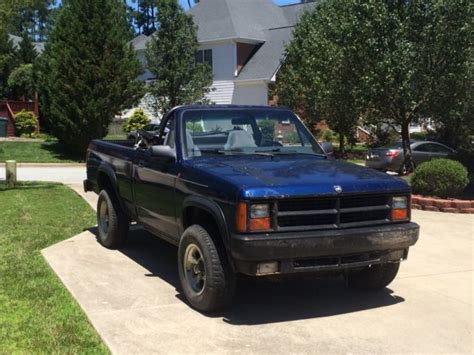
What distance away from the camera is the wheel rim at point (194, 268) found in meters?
5.39

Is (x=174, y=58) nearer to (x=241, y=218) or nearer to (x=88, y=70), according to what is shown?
(x=88, y=70)

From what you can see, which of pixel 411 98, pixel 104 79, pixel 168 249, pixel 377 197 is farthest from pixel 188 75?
pixel 377 197

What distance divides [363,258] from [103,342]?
7.43 ft

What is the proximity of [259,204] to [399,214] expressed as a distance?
145 centimetres

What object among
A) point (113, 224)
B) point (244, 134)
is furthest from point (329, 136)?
point (244, 134)

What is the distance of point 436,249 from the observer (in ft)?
26.3

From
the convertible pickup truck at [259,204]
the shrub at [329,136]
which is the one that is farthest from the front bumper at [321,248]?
the shrub at [329,136]

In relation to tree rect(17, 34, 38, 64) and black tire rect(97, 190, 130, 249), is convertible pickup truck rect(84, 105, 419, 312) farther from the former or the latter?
tree rect(17, 34, 38, 64)

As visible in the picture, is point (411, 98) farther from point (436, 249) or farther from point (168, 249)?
point (168, 249)

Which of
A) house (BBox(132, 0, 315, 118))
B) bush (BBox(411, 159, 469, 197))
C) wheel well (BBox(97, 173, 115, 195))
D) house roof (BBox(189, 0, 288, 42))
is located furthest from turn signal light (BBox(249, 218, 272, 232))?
house roof (BBox(189, 0, 288, 42))

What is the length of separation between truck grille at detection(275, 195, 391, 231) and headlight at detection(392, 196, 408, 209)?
6 centimetres

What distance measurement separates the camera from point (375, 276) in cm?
591

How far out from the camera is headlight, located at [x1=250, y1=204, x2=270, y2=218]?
4.81m

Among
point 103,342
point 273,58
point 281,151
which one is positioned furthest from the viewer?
point 273,58
